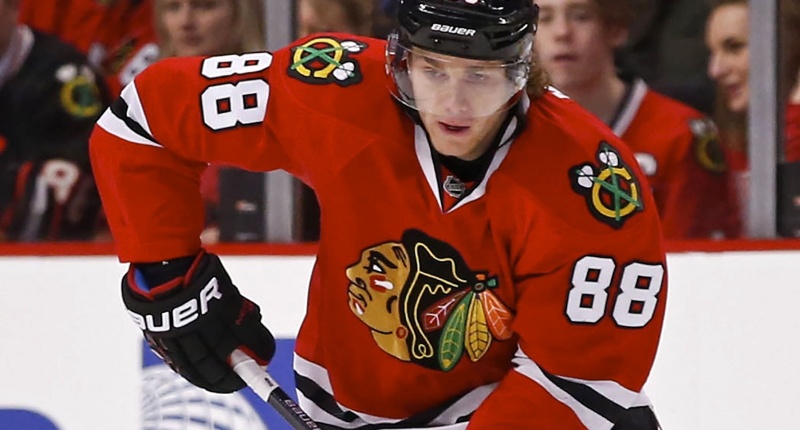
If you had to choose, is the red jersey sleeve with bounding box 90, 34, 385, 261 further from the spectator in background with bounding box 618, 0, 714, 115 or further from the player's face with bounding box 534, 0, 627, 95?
the spectator in background with bounding box 618, 0, 714, 115

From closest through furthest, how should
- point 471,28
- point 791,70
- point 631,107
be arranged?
1. point 471,28
2. point 791,70
3. point 631,107

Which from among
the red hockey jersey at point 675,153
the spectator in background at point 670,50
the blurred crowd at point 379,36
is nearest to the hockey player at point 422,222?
the blurred crowd at point 379,36

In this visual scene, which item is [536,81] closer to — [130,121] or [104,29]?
[130,121]

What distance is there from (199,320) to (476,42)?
620 mm

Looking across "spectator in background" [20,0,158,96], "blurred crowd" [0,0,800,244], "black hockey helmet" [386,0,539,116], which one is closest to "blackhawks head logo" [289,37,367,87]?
"black hockey helmet" [386,0,539,116]

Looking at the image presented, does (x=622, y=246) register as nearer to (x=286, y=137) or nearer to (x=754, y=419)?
(x=286, y=137)

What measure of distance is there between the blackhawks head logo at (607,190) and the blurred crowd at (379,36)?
1.06 m

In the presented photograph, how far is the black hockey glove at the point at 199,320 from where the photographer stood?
2047mm

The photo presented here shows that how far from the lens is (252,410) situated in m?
2.92

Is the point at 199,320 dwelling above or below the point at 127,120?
below

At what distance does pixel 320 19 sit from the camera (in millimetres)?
3074

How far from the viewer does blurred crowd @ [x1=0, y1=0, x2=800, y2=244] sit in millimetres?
2990

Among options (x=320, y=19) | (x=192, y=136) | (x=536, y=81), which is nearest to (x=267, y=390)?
(x=192, y=136)

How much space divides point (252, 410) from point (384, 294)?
3.50 feet
